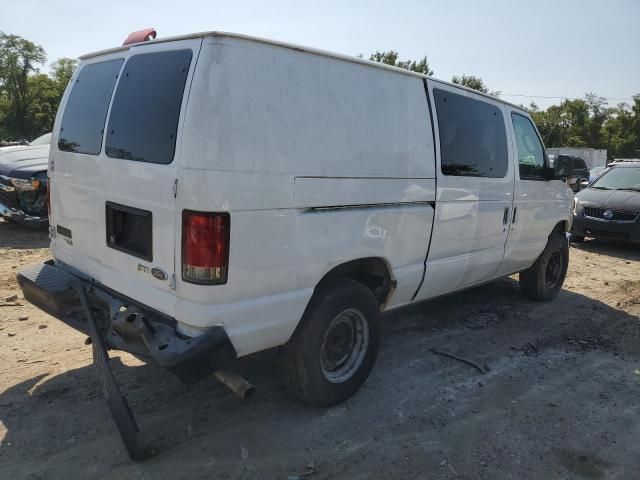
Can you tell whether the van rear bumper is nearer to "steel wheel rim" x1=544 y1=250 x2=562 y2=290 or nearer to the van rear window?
the van rear window

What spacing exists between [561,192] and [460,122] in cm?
235

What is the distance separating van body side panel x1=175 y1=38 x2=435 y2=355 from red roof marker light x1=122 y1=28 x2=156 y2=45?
0.83 metres

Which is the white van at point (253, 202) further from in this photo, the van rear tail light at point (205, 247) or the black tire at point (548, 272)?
the black tire at point (548, 272)

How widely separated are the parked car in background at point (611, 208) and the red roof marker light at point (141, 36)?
8707 mm

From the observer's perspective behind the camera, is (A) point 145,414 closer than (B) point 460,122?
Yes

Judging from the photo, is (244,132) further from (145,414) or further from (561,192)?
(561,192)

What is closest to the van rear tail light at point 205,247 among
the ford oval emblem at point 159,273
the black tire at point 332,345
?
the ford oval emblem at point 159,273

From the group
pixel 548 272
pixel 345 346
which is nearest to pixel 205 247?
pixel 345 346

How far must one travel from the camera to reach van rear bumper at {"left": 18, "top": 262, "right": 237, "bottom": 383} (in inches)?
102

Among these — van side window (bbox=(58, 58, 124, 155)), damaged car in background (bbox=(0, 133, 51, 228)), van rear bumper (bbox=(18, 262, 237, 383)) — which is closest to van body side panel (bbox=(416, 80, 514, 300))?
van rear bumper (bbox=(18, 262, 237, 383))

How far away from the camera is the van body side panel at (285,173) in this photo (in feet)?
8.38

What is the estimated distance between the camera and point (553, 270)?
6.23 m

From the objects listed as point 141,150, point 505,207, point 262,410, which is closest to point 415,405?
point 262,410

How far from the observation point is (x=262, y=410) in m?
3.41
